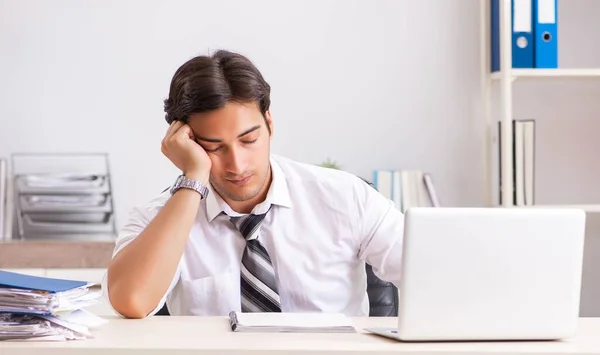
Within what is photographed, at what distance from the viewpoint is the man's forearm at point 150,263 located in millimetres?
1794

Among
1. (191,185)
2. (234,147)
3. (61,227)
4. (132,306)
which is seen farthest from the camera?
(61,227)

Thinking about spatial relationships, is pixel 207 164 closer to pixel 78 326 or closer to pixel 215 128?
pixel 215 128

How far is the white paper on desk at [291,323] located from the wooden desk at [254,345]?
0.10 feet

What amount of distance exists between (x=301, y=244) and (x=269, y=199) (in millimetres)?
133

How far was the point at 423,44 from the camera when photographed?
346 centimetres

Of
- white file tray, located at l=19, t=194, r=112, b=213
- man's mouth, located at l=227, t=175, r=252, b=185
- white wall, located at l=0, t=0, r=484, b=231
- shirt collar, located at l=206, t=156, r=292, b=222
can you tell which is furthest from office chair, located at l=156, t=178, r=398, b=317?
white file tray, located at l=19, t=194, r=112, b=213

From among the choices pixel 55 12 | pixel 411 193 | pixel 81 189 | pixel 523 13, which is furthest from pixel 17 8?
pixel 523 13

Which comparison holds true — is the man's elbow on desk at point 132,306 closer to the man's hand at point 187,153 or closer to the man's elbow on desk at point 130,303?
the man's elbow on desk at point 130,303

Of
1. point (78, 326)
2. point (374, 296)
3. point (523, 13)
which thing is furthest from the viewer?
point (523, 13)

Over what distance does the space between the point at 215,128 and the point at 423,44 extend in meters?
1.58

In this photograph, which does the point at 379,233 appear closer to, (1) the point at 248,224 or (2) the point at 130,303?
(1) the point at 248,224

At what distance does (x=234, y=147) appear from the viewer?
2068mm

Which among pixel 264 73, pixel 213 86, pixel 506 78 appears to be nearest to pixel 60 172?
pixel 264 73

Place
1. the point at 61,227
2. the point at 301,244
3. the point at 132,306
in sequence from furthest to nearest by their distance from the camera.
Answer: the point at 61,227 < the point at 301,244 < the point at 132,306
